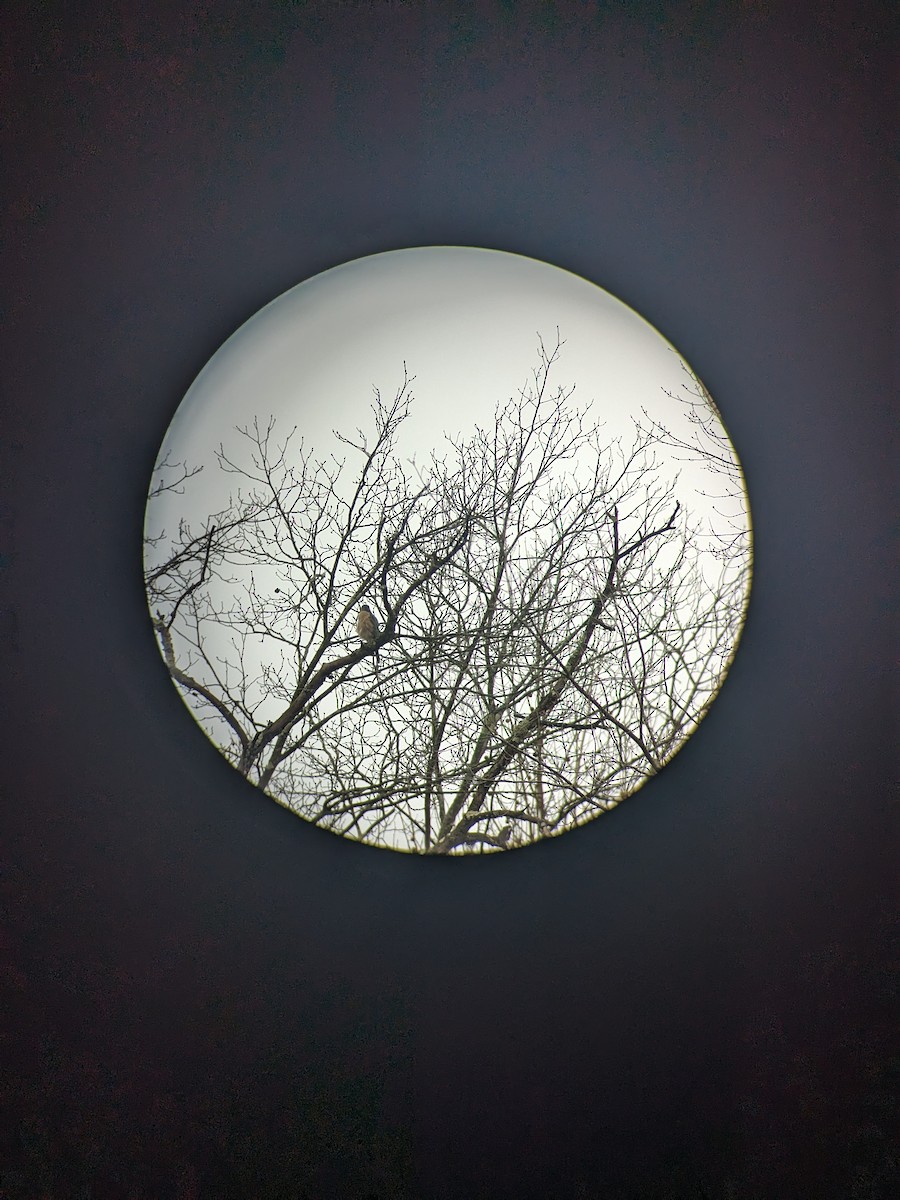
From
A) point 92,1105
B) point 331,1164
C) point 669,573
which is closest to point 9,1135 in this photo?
point 92,1105

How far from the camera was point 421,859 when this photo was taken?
1015 millimetres

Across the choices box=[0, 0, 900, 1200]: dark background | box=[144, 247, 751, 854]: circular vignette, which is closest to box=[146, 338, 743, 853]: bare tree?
box=[144, 247, 751, 854]: circular vignette

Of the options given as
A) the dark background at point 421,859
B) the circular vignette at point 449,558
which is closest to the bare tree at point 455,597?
the circular vignette at point 449,558

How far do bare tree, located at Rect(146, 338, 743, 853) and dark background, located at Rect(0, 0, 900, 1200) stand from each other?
144 mm

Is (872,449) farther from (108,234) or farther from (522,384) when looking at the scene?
(108,234)

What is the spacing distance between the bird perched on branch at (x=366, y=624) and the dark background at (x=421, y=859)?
269 millimetres

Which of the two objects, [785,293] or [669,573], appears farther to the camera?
[785,293]

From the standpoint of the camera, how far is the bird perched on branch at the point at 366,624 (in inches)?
36.9

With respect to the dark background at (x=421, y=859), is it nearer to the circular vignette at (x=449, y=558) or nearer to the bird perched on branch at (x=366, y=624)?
the circular vignette at (x=449, y=558)

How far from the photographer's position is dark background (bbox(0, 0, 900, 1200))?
3.32ft

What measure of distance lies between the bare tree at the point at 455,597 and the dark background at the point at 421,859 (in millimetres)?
144

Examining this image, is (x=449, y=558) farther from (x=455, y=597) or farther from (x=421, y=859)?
(x=421, y=859)

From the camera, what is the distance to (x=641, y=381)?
3.16ft

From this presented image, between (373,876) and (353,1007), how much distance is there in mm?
167
